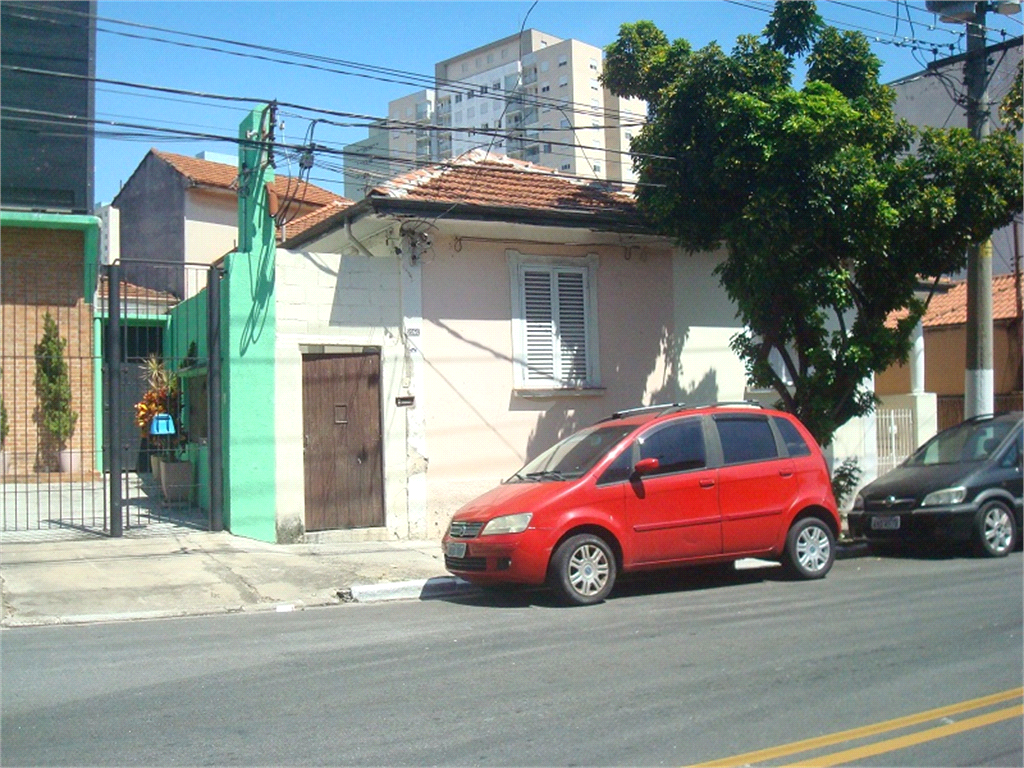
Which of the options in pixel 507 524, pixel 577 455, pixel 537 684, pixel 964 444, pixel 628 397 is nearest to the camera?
pixel 537 684

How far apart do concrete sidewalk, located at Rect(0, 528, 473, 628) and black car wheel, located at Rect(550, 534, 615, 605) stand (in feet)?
5.77

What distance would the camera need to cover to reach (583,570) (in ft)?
30.9

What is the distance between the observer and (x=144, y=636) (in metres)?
8.32

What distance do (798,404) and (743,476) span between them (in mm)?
4102

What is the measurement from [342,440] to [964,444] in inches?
316

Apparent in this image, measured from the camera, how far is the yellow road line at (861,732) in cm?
507

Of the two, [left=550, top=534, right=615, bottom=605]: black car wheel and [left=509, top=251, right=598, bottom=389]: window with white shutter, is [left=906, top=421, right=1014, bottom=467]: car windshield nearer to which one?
[left=509, top=251, right=598, bottom=389]: window with white shutter

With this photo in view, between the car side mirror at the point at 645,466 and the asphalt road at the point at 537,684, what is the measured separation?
1.23m

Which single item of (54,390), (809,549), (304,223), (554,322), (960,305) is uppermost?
(304,223)

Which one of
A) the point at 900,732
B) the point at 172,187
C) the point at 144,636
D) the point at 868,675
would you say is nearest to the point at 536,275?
the point at 144,636

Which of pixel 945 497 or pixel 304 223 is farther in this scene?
pixel 304 223

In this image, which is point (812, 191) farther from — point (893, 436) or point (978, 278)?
point (893, 436)

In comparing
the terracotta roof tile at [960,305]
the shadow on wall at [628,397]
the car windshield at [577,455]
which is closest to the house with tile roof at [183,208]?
the shadow on wall at [628,397]

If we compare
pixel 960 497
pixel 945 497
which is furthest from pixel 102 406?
pixel 960 497
